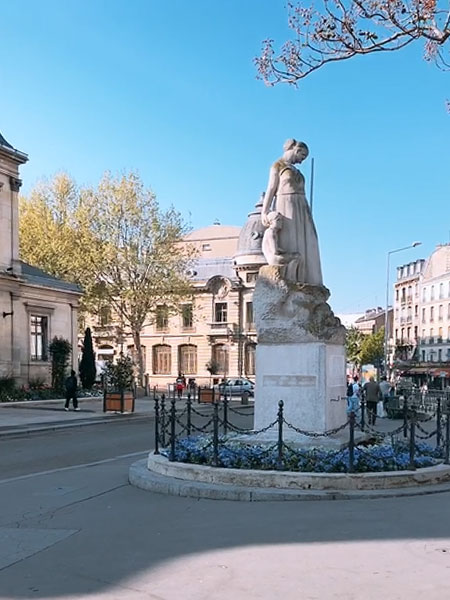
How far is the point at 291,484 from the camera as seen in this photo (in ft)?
28.6

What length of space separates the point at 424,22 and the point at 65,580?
29.7ft

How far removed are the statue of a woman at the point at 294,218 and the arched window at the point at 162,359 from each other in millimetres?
65124

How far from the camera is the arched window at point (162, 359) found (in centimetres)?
7612

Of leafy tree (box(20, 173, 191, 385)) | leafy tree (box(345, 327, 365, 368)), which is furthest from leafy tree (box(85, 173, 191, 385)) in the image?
leafy tree (box(345, 327, 365, 368))

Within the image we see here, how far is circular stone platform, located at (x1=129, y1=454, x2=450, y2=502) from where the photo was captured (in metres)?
8.50

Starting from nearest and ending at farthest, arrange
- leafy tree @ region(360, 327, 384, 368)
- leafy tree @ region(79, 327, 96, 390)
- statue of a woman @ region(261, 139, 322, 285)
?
statue of a woman @ region(261, 139, 322, 285) < leafy tree @ region(79, 327, 96, 390) < leafy tree @ region(360, 327, 384, 368)

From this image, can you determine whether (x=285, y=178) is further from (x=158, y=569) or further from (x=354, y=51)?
(x=158, y=569)

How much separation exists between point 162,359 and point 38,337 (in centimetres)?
3786

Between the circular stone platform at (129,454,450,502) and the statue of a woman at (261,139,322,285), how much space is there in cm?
349

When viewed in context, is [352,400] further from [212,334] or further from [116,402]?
[212,334]

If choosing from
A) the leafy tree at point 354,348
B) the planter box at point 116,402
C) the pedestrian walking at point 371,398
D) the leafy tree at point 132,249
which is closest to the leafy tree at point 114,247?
the leafy tree at point 132,249

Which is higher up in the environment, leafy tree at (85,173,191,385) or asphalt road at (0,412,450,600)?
leafy tree at (85,173,191,385)

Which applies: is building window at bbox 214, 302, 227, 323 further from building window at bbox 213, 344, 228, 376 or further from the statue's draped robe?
the statue's draped robe

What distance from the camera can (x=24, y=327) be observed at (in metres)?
37.5
